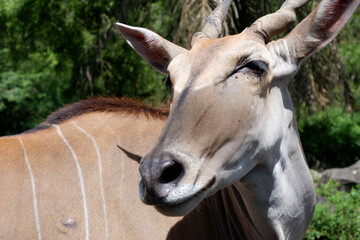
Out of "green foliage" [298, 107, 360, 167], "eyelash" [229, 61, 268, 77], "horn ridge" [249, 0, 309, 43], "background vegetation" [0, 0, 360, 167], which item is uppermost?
"horn ridge" [249, 0, 309, 43]

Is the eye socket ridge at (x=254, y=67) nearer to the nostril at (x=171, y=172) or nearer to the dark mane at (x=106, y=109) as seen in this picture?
the nostril at (x=171, y=172)

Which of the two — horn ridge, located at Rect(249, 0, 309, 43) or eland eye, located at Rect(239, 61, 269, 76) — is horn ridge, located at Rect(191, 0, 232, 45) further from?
eland eye, located at Rect(239, 61, 269, 76)

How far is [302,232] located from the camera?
8.89 ft

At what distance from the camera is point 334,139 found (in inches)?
442

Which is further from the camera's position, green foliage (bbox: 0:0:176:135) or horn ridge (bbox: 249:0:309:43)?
green foliage (bbox: 0:0:176:135)

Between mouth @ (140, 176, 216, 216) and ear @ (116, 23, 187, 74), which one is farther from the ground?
ear @ (116, 23, 187, 74)

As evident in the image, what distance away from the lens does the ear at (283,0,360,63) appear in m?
2.45

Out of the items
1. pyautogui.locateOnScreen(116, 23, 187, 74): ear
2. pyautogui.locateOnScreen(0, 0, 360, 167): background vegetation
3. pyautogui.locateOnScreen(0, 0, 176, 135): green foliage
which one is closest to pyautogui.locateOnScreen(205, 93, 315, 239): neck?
pyautogui.locateOnScreen(116, 23, 187, 74): ear

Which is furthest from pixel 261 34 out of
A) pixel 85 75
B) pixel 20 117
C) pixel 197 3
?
pixel 20 117

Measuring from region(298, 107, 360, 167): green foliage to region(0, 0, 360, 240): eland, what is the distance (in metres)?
8.46

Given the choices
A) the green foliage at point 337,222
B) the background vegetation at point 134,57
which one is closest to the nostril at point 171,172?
the green foliage at point 337,222

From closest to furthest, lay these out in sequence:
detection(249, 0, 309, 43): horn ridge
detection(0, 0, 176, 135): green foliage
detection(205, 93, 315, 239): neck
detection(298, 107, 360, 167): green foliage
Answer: detection(205, 93, 315, 239): neck → detection(249, 0, 309, 43): horn ridge → detection(0, 0, 176, 135): green foliage → detection(298, 107, 360, 167): green foliage

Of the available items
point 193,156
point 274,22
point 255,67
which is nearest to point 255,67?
point 255,67

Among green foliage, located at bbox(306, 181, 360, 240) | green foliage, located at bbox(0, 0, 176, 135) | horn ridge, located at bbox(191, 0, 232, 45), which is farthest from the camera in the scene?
green foliage, located at bbox(0, 0, 176, 135)
